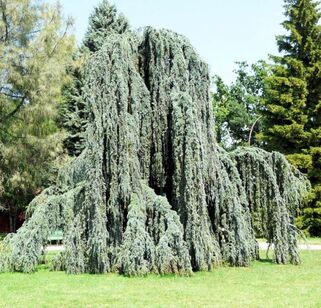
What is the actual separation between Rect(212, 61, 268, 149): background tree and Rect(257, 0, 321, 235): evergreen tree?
51.2 ft

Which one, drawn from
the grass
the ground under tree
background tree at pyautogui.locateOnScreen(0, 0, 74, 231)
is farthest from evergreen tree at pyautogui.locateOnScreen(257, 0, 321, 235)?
the grass

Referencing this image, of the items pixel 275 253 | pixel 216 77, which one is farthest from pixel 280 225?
pixel 216 77

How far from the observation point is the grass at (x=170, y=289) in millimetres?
7500

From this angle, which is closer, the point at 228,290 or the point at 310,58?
the point at 228,290

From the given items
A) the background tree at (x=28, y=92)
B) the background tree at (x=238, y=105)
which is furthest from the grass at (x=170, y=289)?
the background tree at (x=238, y=105)

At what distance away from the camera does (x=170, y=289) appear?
28.1 feet

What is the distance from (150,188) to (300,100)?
18.4 metres

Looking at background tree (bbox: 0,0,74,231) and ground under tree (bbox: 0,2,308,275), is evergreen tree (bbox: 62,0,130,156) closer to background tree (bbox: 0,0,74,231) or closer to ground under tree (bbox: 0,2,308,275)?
background tree (bbox: 0,0,74,231)

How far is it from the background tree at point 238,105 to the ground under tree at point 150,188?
33287 mm

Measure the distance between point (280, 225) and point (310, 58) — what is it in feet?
61.0

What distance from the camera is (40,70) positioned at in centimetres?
2173

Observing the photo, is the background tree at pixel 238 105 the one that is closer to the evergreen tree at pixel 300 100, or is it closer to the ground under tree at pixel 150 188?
the evergreen tree at pixel 300 100

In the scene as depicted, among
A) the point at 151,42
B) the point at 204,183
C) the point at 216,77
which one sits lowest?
the point at 204,183

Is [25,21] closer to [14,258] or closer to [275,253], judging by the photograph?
[14,258]
